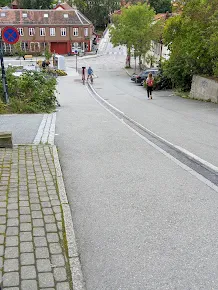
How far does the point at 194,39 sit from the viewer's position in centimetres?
2044

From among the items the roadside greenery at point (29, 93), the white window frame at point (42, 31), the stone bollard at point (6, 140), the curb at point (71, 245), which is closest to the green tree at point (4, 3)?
the white window frame at point (42, 31)

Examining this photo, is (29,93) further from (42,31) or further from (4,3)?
(4,3)

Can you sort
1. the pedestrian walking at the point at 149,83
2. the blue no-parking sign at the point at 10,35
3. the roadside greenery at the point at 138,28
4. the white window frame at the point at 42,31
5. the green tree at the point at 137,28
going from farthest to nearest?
1. the white window frame at the point at 42,31
2. the green tree at the point at 137,28
3. the roadside greenery at the point at 138,28
4. the pedestrian walking at the point at 149,83
5. the blue no-parking sign at the point at 10,35

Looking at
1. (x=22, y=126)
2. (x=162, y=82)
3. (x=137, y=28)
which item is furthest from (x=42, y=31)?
A: (x=22, y=126)

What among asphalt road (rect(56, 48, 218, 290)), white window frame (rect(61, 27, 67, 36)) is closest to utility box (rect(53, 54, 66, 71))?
white window frame (rect(61, 27, 67, 36))

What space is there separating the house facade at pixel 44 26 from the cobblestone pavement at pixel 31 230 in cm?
6327

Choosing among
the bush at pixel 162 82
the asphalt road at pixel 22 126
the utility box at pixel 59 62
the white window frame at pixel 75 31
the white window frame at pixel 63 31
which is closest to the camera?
the asphalt road at pixel 22 126

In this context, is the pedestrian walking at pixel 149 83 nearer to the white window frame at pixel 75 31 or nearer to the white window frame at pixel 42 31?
the white window frame at pixel 75 31

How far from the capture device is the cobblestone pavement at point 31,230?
11.2ft

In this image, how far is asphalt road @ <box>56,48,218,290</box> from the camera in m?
3.56

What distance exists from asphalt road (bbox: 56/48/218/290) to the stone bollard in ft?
3.87

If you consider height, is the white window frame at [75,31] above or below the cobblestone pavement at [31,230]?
above

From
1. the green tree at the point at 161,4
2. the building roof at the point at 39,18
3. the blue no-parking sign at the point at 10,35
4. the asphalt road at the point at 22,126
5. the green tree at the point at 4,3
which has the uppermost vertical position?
the green tree at the point at 4,3

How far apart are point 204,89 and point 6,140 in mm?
15861
